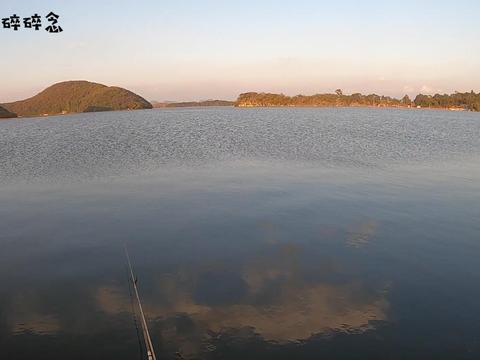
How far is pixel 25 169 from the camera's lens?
39844mm

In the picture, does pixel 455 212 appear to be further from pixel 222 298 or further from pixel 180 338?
pixel 180 338

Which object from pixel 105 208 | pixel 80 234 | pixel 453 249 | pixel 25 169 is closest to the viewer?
pixel 453 249

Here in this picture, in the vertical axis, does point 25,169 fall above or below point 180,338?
above

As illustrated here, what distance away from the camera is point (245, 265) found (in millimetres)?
17172

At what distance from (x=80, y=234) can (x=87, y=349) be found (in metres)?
10.3

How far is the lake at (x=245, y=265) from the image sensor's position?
12.2 m

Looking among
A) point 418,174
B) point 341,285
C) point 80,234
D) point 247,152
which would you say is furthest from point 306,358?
point 247,152

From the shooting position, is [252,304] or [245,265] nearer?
[252,304]

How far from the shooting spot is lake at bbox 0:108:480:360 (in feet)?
39.9

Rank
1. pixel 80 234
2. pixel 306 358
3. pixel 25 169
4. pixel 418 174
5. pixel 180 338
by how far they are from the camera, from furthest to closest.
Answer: pixel 25 169 → pixel 418 174 → pixel 80 234 → pixel 180 338 → pixel 306 358

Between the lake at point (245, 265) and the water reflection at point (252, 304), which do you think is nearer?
the lake at point (245, 265)

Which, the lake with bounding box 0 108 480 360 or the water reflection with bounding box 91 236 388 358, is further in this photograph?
the water reflection with bounding box 91 236 388 358

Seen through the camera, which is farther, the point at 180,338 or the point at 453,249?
the point at 453,249

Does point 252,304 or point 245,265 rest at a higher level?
point 245,265
